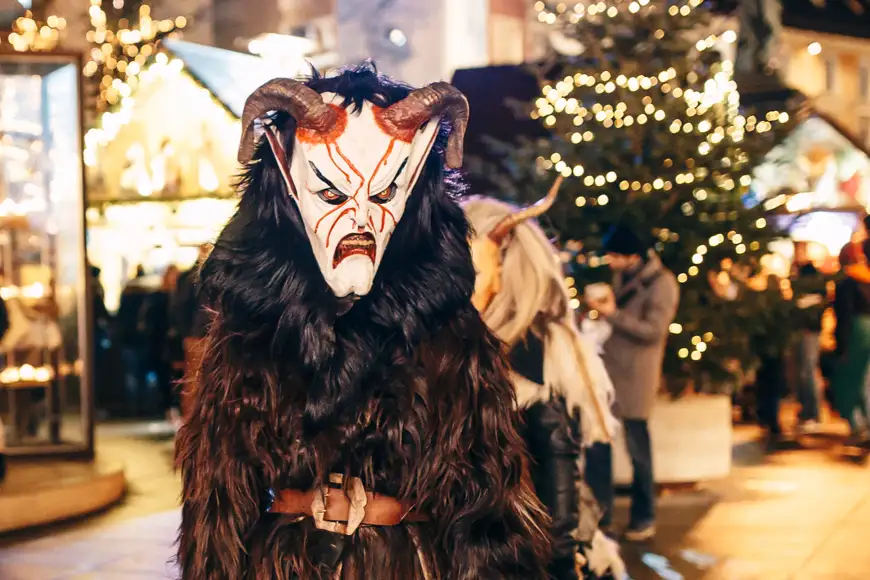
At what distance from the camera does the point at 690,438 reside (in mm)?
8898

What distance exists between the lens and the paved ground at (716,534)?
6.59m

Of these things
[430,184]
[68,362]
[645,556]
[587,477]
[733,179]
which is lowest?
[645,556]

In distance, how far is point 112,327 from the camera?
14.6m

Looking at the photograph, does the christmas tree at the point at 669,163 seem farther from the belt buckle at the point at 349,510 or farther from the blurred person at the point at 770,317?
the belt buckle at the point at 349,510

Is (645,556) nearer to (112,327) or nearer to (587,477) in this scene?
(587,477)

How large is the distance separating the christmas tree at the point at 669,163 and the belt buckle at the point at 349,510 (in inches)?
232

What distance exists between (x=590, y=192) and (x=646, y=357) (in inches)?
54.0

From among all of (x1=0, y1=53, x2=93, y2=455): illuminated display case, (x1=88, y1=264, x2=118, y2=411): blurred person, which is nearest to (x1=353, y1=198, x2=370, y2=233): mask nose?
(x1=0, y1=53, x2=93, y2=455): illuminated display case

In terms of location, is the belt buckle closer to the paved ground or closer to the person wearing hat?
the paved ground

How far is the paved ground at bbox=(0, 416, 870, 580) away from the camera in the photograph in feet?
21.6

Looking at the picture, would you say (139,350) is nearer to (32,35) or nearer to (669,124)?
(32,35)

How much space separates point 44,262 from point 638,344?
5.07 metres

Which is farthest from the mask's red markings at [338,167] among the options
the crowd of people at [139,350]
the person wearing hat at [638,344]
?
the crowd of people at [139,350]

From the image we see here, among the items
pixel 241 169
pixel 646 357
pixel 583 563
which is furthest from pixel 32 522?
pixel 241 169
